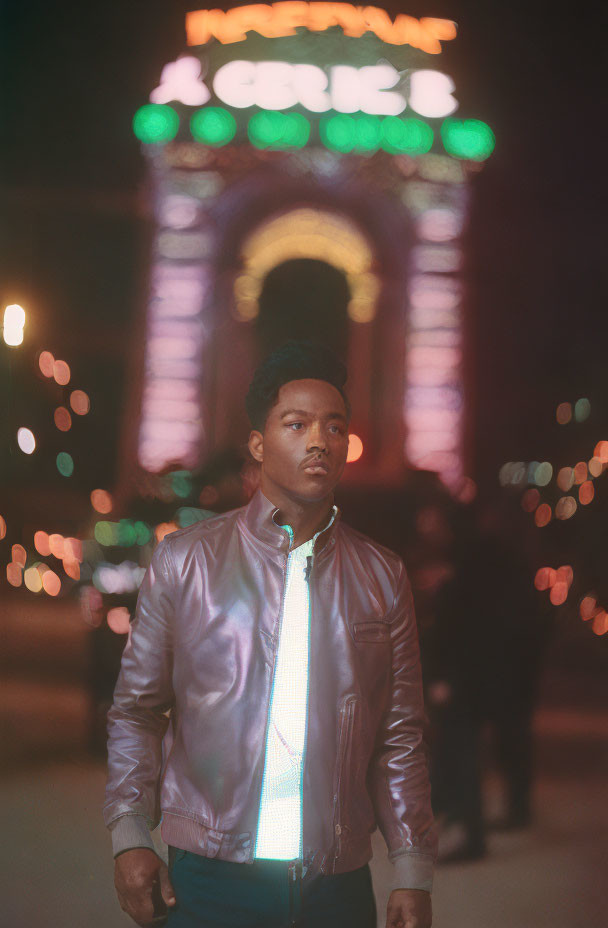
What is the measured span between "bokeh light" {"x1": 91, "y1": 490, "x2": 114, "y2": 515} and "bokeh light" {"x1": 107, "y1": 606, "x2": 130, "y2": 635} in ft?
1.08

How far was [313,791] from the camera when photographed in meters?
2.06

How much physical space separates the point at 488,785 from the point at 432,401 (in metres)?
1.29

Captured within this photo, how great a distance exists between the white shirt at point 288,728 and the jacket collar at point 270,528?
0.06 feet

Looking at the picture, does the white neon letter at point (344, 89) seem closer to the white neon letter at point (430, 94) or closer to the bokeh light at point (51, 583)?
the white neon letter at point (430, 94)

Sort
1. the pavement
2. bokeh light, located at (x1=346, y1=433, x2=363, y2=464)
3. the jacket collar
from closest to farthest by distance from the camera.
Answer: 1. the jacket collar
2. the pavement
3. bokeh light, located at (x1=346, y1=433, x2=363, y2=464)

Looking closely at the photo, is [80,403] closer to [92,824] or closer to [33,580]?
[33,580]

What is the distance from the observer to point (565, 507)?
2879 millimetres

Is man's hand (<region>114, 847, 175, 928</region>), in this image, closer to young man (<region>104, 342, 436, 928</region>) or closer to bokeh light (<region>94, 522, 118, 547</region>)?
young man (<region>104, 342, 436, 928</region>)

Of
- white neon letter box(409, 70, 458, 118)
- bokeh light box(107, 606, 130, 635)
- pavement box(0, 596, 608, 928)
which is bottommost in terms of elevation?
pavement box(0, 596, 608, 928)

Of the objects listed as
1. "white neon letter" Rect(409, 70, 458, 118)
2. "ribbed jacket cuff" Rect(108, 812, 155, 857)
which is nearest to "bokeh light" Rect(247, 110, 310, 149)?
"white neon letter" Rect(409, 70, 458, 118)

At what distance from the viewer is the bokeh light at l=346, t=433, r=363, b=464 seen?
9.08ft

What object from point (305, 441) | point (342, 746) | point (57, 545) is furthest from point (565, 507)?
point (57, 545)

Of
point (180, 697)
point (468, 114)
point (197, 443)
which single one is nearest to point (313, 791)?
point (180, 697)

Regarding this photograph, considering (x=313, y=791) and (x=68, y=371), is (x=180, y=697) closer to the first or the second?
(x=313, y=791)
